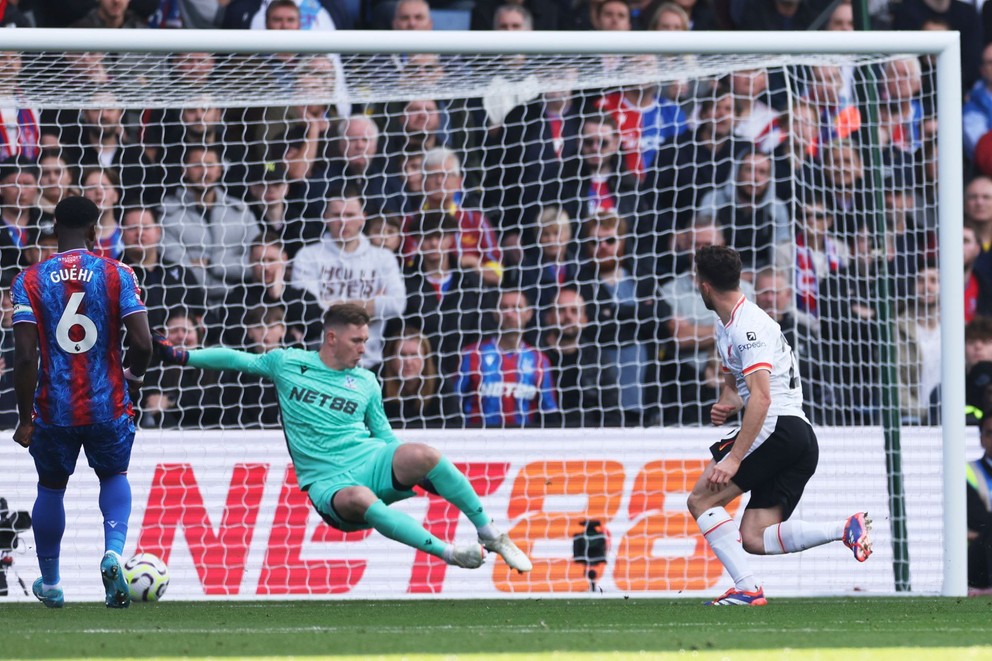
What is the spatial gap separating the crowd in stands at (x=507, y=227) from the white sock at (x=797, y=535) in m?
1.97

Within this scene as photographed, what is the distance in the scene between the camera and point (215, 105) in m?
8.67

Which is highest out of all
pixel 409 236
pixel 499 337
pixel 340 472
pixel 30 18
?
pixel 30 18

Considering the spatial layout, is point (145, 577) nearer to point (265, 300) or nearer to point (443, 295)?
point (265, 300)

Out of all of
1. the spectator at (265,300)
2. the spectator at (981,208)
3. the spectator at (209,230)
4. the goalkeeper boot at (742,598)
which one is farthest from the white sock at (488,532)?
the spectator at (981,208)

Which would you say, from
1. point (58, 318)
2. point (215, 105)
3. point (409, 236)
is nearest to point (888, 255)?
point (409, 236)

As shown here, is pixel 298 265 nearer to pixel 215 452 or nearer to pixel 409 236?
pixel 409 236

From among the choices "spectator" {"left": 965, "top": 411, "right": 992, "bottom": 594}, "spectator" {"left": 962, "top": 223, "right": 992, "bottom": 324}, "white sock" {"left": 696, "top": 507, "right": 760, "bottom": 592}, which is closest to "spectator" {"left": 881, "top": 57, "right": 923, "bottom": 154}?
"spectator" {"left": 962, "top": 223, "right": 992, "bottom": 324}

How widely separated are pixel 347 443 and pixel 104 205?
8.22 feet

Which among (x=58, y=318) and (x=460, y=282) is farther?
(x=460, y=282)

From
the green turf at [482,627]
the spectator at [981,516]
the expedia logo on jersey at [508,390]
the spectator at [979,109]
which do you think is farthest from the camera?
the spectator at [979,109]

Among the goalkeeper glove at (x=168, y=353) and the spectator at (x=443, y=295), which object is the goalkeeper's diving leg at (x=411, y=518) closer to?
the goalkeeper glove at (x=168, y=353)

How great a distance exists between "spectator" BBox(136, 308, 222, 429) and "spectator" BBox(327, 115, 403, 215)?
1.38 m

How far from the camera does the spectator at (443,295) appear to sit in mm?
9141

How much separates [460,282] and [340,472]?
211cm
